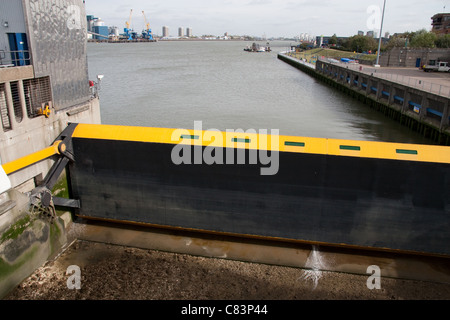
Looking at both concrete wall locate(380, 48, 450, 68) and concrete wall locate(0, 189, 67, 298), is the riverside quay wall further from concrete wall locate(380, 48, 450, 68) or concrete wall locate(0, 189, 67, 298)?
concrete wall locate(0, 189, 67, 298)

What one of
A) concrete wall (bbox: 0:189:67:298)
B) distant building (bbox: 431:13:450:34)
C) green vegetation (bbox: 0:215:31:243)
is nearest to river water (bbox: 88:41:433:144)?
concrete wall (bbox: 0:189:67:298)

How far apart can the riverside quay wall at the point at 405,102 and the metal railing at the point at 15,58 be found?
18.7 meters

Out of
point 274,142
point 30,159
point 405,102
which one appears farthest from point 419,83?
point 30,159

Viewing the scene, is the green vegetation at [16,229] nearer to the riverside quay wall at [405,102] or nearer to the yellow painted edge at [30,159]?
the yellow painted edge at [30,159]

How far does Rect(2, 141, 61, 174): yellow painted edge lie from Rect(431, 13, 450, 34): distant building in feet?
478

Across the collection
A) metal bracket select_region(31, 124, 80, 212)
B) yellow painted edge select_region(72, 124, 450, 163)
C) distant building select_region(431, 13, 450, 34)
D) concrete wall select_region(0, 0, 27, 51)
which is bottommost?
metal bracket select_region(31, 124, 80, 212)

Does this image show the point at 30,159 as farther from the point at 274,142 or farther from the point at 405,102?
the point at 405,102

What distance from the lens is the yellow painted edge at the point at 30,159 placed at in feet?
27.6

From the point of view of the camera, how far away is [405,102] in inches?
941

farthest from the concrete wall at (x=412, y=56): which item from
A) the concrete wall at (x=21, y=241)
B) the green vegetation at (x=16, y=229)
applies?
the green vegetation at (x=16, y=229)

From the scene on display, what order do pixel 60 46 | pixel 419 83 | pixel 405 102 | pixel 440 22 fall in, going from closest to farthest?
1. pixel 60 46
2. pixel 419 83
3. pixel 405 102
4. pixel 440 22

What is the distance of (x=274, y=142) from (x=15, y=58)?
24.7 ft

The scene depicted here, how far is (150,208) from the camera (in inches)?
397

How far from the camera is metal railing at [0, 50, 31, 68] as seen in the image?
Result: 967cm
